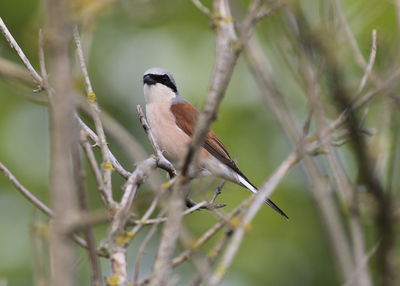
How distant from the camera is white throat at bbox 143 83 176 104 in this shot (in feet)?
18.2

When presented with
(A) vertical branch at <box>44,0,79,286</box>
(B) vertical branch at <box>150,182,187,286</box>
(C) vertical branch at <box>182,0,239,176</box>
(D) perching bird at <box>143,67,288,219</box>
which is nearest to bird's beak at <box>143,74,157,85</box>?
(D) perching bird at <box>143,67,288,219</box>

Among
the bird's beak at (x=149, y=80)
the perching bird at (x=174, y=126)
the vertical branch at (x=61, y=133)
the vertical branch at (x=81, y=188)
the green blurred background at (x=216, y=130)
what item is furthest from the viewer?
the green blurred background at (x=216, y=130)

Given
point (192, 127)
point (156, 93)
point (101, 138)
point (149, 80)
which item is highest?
point (101, 138)

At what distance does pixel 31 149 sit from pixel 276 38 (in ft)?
20.3

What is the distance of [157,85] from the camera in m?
5.56

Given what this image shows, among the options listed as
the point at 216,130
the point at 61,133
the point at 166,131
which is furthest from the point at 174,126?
the point at 61,133

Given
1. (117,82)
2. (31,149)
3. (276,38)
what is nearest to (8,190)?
(31,149)

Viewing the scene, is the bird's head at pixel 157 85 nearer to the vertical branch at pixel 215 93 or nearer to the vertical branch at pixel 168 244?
the vertical branch at pixel 215 93

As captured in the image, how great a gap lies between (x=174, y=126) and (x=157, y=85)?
354 millimetres

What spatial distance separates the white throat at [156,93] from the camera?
218 inches

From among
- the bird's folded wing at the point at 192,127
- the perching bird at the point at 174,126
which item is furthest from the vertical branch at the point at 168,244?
the bird's folded wing at the point at 192,127

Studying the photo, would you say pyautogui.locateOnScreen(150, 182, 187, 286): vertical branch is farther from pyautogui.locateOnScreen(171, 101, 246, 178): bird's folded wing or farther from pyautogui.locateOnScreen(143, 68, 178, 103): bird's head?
pyautogui.locateOnScreen(143, 68, 178, 103): bird's head

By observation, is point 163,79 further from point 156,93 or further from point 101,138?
point 101,138

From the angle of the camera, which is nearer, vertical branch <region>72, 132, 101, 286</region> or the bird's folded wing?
vertical branch <region>72, 132, 101, 286</region>
